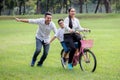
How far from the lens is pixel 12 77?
10.1m

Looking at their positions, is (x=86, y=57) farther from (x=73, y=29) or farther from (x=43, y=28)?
(x=43, y=28)

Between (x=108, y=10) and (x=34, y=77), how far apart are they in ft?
196

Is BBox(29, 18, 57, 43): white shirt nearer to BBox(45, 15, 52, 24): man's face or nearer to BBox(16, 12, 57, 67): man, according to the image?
BBox(16, 12, 57, 67): man

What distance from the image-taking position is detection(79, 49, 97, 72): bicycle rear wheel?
36.2 ft

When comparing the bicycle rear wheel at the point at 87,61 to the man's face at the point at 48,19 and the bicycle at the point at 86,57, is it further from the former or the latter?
the man's face at the point at 48,19

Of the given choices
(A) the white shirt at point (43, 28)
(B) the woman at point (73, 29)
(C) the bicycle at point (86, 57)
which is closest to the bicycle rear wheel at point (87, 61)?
(C) the bicycle at point (86, 57)

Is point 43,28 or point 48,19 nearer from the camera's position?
point 48,19

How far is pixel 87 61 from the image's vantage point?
11.1m

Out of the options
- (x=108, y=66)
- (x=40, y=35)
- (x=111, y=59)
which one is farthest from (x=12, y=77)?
(x=111, y=59)

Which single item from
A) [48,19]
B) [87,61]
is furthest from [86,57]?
[48,19]

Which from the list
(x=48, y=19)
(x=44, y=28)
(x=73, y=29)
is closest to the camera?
(x=73, y=29)

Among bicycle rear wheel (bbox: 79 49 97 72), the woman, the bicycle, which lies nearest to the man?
the woman

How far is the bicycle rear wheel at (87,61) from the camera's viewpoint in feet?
36.2

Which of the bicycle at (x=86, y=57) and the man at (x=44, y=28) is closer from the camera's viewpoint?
the bicycle at (x=86, y=57)
